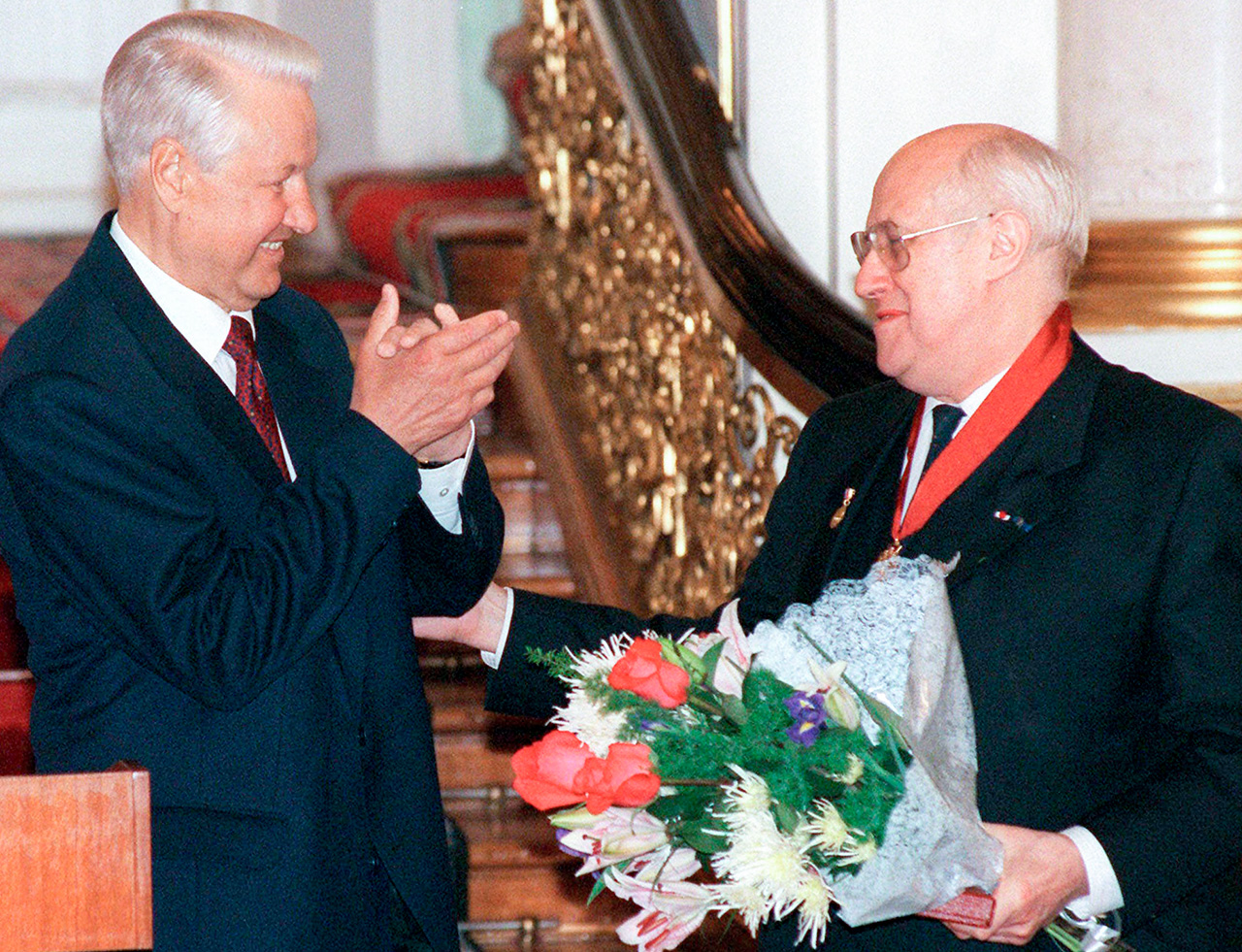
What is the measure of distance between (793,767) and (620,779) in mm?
174

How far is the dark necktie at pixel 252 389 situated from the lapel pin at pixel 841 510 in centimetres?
74

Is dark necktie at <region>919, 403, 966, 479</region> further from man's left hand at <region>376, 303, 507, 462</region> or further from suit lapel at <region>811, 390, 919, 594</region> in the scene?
man's left hand at <region>376, 303, 507, 462</region>

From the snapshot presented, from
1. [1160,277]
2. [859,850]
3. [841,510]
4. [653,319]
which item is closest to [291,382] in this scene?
[841,510]

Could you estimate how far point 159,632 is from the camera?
6.59 feet

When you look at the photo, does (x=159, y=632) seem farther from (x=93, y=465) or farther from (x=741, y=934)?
(x=741, y=934)

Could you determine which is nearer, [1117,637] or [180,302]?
[1117,637]

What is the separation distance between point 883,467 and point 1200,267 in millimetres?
1577

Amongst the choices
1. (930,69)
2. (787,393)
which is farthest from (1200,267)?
(787,393)

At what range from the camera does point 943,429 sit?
2283mm

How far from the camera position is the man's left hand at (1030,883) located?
1878mm

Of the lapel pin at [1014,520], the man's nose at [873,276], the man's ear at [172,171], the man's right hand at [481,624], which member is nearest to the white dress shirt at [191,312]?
the man's ear at [172,171]

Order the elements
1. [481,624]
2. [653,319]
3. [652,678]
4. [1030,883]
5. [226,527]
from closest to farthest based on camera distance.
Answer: [652,678] < [1030,883] < [226,527] < [481,624] < [653,319]

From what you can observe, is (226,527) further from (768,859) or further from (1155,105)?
(1155,105)

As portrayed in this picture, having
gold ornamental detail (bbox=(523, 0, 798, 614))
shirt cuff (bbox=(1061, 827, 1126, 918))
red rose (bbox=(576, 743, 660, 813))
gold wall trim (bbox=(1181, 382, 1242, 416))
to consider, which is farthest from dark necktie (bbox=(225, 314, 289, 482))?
gold wall trim (bbox=(1181, 382, 1242, 416))
